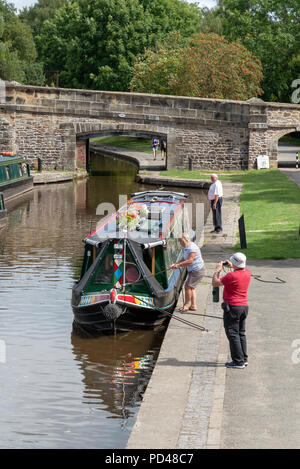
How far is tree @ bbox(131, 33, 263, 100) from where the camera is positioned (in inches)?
1882

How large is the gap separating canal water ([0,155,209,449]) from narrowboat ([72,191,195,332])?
1.25ft

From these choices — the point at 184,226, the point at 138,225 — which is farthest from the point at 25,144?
the point at 138,225

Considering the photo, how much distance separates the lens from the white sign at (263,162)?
42.8 metres

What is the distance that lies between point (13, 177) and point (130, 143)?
33482 mm

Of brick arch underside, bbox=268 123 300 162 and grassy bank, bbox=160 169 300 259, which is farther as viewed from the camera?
brick arch underside, bbox=268 123 300 162

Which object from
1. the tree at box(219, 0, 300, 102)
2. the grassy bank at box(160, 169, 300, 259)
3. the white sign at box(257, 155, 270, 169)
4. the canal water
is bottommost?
the canal water

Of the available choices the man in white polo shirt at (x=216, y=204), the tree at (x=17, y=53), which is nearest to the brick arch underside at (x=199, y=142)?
the man in white polo shirt at (x=216, y=204)

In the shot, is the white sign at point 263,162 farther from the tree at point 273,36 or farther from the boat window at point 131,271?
the boat window at point 131,271

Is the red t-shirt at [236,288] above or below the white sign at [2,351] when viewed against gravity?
above

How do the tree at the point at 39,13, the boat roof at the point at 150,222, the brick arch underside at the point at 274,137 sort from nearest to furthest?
the boat roof at the point at 150,222 → the brick arch underside at the point at 274,137 → the tree at the point at 39,13

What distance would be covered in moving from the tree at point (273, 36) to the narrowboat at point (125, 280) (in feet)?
169

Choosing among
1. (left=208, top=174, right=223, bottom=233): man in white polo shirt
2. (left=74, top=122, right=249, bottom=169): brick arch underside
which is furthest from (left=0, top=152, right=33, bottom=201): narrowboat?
(left=208, top=174, right=223, bottom=233): man in white polo shirt

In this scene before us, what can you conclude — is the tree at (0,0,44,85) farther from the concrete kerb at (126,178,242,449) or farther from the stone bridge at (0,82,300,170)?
the concrete kerb at (126,178,242,449)

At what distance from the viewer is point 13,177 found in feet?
112
